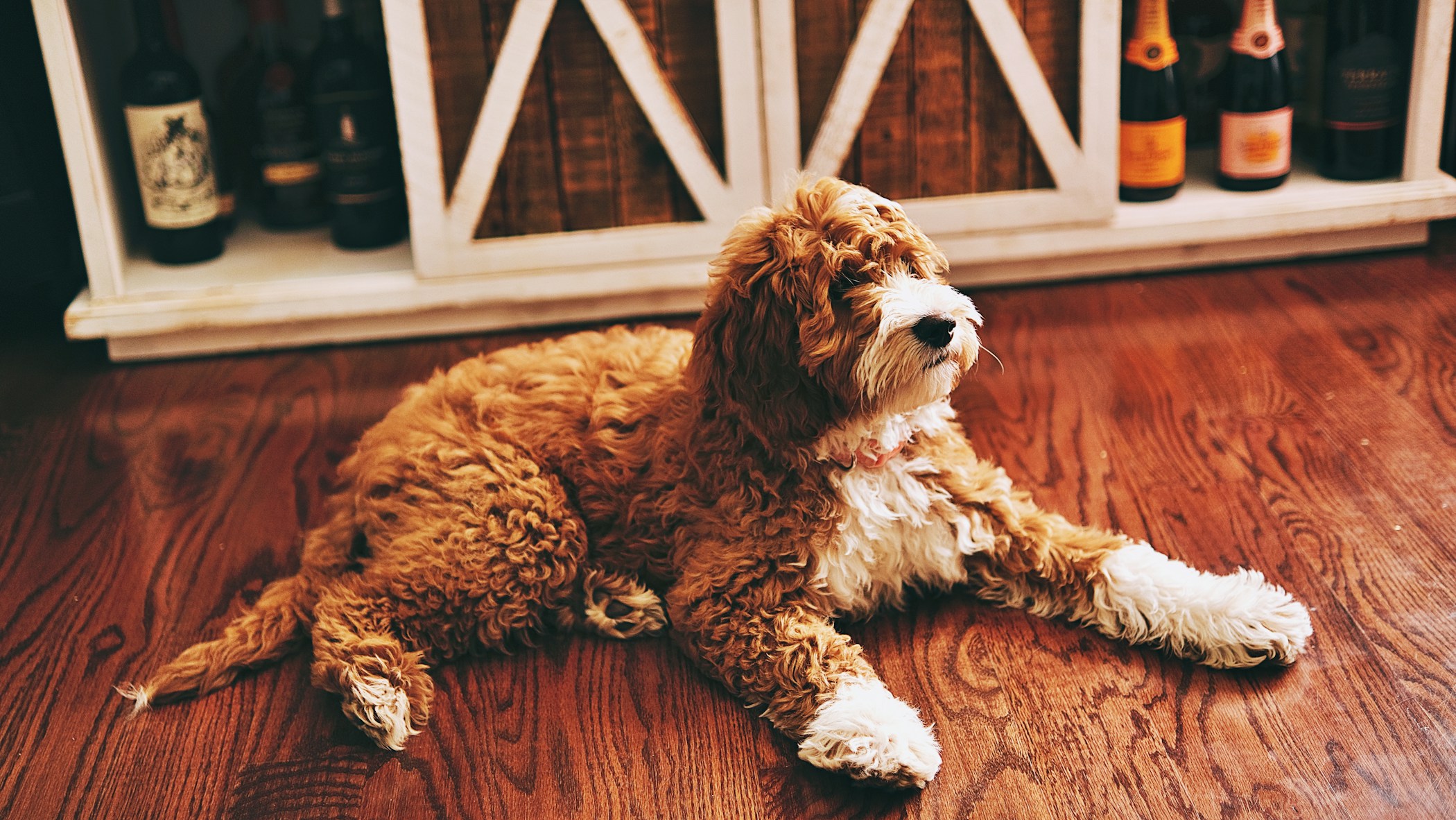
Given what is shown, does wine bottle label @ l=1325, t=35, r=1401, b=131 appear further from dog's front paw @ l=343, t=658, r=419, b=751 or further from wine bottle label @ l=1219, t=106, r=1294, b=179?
dog's front paw @ l=343, t=658, r=419, b=751

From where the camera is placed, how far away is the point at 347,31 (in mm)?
2605

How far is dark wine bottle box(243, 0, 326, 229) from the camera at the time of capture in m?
2.67

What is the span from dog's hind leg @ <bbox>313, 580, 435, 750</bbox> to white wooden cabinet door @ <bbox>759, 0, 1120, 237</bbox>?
1.20 m

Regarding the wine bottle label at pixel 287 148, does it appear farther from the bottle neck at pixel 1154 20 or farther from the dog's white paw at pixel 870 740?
the dog's white paw at pixel 870 740

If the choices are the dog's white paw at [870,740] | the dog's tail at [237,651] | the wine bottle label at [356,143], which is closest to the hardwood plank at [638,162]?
the wine bottle label at [356,143]

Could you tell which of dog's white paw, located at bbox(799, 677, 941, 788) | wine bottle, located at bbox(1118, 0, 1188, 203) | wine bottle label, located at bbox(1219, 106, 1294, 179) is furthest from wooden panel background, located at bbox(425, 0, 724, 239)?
dog's white paw, located at bbox(799, 677, 941, 788)

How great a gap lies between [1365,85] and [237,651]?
2.25 meters

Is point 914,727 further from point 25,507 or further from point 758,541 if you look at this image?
point 25,507


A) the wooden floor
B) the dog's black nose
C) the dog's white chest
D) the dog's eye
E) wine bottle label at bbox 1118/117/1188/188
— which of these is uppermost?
the dog's eye

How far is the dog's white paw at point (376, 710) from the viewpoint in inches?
59.8

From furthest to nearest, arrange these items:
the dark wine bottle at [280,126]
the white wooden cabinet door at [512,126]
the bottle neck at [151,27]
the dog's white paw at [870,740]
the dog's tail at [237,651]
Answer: the dark wine bottle at [280,126]
the bottle neck at [151,27]
the white wooden cabinet door at [512,126]
the dog's tail at [237,651]
the dog's white paw at [870,740]

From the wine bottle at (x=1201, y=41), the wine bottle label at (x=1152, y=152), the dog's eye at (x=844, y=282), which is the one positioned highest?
the wine bottle at (x=1201, y=41)

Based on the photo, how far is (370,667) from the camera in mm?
1547

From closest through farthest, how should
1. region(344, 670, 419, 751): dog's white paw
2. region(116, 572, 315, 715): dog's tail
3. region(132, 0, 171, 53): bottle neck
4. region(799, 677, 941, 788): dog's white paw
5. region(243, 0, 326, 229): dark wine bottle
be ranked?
region(799, 677, 941, 788): dog's white paw < region(344, 670, 419, 751): dog's white paw < region(116, 572, 315, 715): dog's tail < region(132, 0, 171, 53): bottle neck < region(243, 0, 326, 229): dark wine bottle
